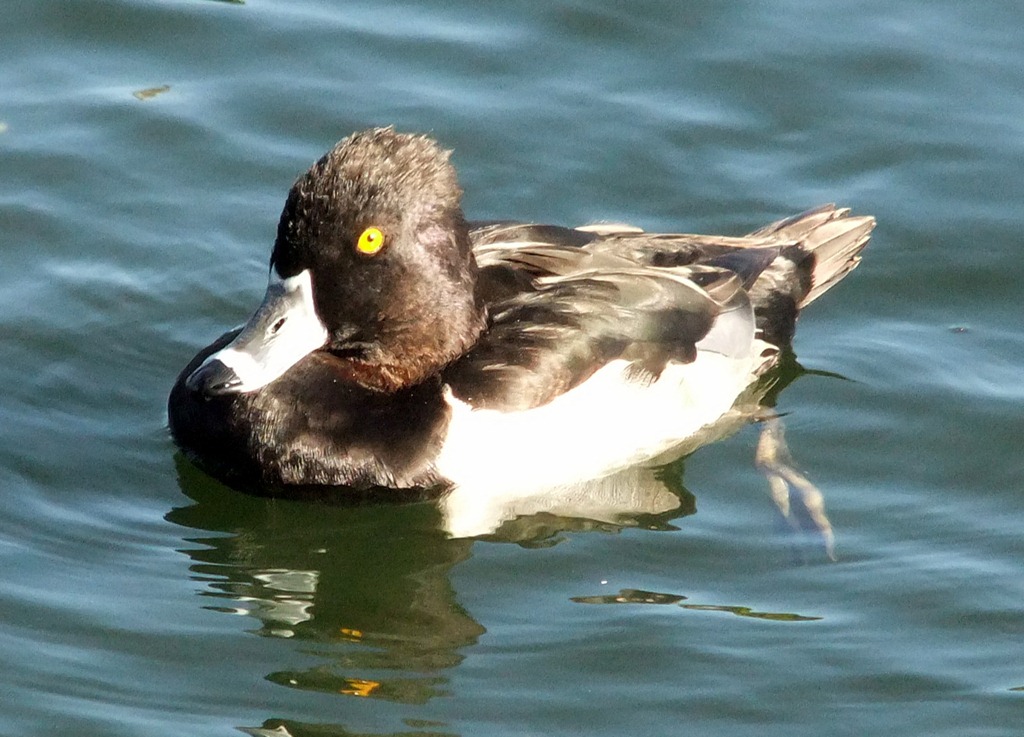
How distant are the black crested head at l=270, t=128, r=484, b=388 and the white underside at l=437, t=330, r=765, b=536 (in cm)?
39

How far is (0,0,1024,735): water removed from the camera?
23.6 ft

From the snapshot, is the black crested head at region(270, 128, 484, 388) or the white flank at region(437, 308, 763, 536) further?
the white flank at region(437, 308, 763, 536)

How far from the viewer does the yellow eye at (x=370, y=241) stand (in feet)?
26.4

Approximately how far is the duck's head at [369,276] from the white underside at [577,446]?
417mm

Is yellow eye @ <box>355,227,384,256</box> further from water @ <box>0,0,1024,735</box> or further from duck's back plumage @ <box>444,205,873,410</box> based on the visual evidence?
water @ <box>0,0,1024,735</box>

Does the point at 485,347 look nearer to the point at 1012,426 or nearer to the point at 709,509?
the point at 709,509

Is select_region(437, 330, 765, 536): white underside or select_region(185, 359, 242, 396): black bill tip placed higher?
select_region(185, 359, 242, 396): black bill tip

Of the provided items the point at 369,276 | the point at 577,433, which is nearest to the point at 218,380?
the point at 369,276

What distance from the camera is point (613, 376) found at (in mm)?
8633

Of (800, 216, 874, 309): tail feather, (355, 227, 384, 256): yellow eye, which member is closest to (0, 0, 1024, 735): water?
(800, 216, 874, 309): tail feather

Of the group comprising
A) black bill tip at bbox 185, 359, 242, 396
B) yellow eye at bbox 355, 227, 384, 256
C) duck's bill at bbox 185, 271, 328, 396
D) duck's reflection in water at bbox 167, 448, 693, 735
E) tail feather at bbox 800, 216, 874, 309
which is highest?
yellow eye at bbox 355, 227, 384, 256

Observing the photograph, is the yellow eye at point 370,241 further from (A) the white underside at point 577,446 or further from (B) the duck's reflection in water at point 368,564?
(B) the duck's reflection in water at point 368,564

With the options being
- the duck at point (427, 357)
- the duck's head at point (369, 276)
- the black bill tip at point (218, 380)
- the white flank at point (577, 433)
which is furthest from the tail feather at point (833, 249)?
the black bill tip at point (218, 380)

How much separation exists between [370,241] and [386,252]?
0.35 ft
